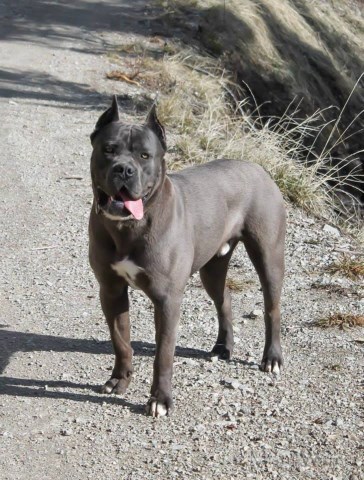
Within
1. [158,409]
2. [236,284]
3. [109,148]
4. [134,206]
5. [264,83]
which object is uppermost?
[109,148]

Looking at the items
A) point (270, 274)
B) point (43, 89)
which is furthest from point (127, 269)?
point (43, 89)

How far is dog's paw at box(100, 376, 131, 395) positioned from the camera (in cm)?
593

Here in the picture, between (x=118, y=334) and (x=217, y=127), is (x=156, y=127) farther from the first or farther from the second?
(x=217, y=127)

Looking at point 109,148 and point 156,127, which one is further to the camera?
point 156,127

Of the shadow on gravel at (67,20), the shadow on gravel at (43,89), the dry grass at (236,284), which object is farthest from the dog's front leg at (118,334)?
the shadow on gravel at (67,20)

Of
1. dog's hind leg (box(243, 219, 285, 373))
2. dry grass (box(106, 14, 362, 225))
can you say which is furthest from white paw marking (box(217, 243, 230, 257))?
dry grass (box(106, 14, 362, 225))

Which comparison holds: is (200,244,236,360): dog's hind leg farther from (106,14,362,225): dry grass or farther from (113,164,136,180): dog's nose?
(106,14,362,225): dry grass

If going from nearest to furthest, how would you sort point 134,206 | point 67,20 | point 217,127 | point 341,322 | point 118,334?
point 134,206, point 118,334, point 341,322, point 217,127, point 67,20

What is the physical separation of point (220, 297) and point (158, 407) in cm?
123

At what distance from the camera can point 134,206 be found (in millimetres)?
5297

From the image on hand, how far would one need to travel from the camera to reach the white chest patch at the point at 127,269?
5484 mm

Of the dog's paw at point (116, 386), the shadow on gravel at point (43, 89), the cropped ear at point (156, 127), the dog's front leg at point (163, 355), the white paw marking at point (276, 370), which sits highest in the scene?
the cropped ear at point (156, 127)

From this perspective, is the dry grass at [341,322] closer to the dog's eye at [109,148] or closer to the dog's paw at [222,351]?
the dog's paw at [222,351]

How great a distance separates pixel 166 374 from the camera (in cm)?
564
